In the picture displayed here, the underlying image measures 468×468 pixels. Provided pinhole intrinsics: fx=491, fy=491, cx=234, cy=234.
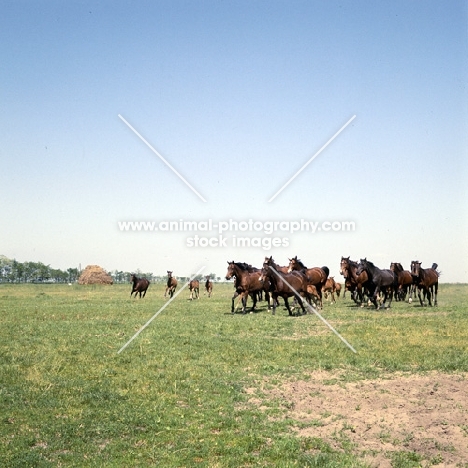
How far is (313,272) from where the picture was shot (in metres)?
29.7

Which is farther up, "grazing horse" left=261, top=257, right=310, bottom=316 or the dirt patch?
"grazing horse" left=261, top=257, right=310, bottom=316

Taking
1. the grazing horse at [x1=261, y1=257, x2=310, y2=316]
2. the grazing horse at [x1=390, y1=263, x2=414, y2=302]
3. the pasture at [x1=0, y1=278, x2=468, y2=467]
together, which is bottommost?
the pasture at [x1=0, y1=278, x2=468, y2=467]

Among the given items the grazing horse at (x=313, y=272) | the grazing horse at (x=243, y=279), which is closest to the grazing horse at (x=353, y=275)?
the grazing horse at (x=313, y=272)

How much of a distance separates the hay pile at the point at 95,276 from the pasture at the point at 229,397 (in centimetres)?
7539

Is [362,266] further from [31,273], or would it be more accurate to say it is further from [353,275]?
[31,273]

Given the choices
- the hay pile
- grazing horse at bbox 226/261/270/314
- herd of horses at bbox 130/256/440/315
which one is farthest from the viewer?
the hay pile

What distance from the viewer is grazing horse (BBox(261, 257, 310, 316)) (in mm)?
23203

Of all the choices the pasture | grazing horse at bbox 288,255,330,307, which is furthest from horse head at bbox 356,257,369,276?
the pasture

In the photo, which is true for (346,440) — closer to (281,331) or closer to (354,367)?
(354,367)

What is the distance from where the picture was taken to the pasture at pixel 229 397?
7.39 meters

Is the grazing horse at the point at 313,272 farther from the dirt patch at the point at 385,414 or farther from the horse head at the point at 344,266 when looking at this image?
the dirt patch at the point at 385,414

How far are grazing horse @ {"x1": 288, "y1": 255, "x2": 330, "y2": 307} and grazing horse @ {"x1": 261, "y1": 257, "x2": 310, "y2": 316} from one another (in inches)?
82.0

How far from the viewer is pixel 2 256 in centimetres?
16300

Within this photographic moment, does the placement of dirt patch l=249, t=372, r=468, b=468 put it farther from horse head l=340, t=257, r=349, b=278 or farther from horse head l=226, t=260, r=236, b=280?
horse head l=340, t=257, r=349, b=278
